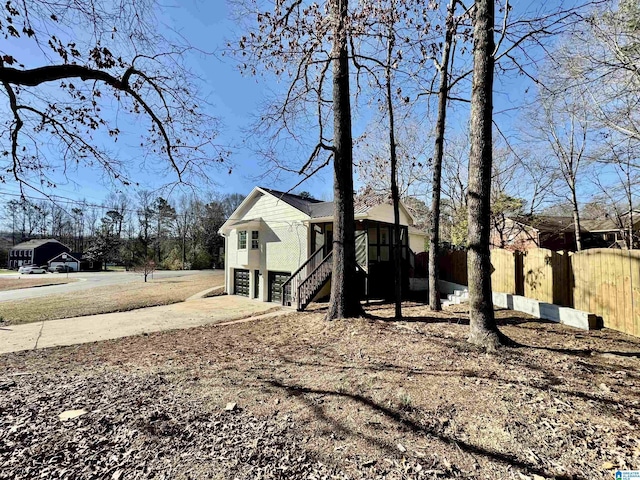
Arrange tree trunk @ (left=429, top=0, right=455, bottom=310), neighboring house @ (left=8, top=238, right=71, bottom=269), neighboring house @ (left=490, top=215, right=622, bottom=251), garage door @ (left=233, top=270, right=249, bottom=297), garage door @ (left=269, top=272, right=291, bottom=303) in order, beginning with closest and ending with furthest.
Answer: tree trunk @ (left=429, top=0, right=455, bottom=310)
garage door @ (left=269, top=272, right=291, bottom=303)
garage door @ (left=233, top=270, right=249, bottom=297)
neighboring house @ (left=490, top=215, right=622, bottom=251)
neighboring house @ (left=8, top=238, right=71, bottom=269)

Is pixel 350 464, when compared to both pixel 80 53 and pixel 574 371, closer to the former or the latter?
pixel 574 371

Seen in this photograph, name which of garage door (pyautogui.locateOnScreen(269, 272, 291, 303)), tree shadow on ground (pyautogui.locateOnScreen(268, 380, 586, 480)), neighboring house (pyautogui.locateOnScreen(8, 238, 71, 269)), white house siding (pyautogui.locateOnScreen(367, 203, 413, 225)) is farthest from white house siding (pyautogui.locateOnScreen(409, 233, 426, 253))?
neighboring house (pyautogui.locateOnScreen(8, 238, 71, 269))

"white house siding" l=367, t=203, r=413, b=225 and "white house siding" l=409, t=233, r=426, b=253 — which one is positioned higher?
"white house siding" l=367, t=203, r=413, b=225

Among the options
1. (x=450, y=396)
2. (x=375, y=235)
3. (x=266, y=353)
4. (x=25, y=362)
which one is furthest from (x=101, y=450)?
(x=375, y=235)

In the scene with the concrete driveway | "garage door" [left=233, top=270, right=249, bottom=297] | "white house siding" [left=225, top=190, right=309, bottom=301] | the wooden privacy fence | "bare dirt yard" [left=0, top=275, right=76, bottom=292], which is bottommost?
"bare dirt yard" [left=0, top=275, right=76, bottom=292]

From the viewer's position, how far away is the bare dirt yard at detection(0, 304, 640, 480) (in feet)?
7.23

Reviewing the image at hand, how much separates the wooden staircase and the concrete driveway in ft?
3.03

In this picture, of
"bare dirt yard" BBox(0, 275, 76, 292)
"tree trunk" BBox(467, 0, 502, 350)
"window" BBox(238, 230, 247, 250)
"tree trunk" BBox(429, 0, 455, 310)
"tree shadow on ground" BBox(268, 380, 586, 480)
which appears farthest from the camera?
"bare dirt yard" BBox(0, 275, 76, 292)

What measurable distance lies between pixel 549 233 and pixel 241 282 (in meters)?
20.9

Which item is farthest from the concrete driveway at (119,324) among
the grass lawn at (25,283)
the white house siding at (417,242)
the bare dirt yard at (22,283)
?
the grass lawn at (25,283)

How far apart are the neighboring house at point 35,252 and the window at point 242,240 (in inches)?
2108

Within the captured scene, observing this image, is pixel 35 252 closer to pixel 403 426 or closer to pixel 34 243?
pixel 34 243

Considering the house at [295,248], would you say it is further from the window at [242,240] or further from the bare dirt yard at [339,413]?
the bare dirt yard at [339,413]

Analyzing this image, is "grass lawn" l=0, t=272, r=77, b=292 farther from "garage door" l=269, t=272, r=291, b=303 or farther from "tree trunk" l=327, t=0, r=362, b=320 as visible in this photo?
"tree trunk" l=327, t=0, r=362, b=320
